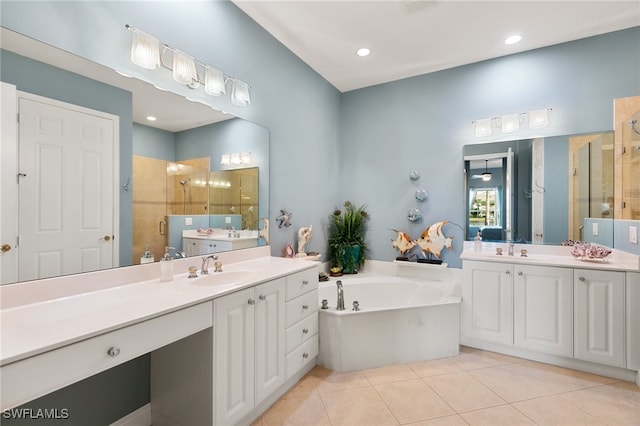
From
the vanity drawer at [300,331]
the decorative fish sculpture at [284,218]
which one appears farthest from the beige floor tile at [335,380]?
the decorative fish sculpture at [284,218]

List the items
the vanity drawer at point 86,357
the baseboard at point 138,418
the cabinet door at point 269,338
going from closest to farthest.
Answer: the vanity drawer at point 86,357 < the baseboard at point 138,418 < the cabinet door at point 269,338

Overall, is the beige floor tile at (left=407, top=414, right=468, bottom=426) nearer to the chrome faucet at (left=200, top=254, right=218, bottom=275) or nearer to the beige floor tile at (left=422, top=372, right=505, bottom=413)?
the beige floor tile at (left=422, top=372, right=505, bottom=413)

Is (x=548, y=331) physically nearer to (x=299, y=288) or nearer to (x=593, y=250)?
(x=593, y=250)

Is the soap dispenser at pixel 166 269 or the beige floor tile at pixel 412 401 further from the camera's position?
the beige floor tile at pixel 412 401

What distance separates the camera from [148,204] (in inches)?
65.1

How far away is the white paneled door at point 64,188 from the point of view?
121cm

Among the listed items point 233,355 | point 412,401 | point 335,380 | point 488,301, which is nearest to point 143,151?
point 233,355

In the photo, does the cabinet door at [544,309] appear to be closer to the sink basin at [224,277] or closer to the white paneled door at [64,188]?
the sink basin at [224,277]

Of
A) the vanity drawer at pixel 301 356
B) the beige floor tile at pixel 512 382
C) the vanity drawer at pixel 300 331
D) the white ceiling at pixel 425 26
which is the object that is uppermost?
the white ceiling at pixel 425 26

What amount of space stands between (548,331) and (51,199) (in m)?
3.38

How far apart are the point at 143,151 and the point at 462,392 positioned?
258cm

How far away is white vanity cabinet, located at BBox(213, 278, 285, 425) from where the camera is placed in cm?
143

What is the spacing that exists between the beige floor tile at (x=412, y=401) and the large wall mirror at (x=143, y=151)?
162 cm

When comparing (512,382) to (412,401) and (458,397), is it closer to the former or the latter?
(458,397)
